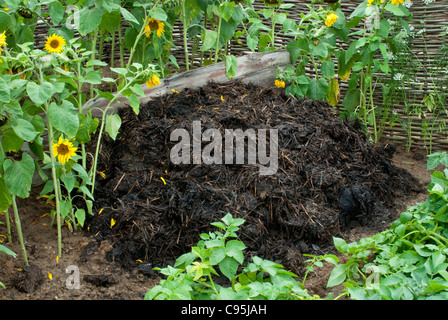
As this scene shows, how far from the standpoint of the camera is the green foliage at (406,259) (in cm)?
191

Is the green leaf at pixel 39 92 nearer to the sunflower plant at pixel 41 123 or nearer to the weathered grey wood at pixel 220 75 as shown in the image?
the sunflower plant at pixel 41 123

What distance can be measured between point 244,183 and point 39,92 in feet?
4.25

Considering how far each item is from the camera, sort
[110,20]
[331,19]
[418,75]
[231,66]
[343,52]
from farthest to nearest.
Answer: [418,75], [343,52], [331,19], [231,66], [110,20]

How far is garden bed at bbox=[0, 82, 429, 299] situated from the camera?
266 centimetres

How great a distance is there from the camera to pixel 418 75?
4395 millimetres

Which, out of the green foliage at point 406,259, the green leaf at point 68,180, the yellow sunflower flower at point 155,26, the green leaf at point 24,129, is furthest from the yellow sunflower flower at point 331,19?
the green leaf at point 24,129

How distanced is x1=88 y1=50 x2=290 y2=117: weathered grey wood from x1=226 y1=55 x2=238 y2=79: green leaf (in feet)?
0.33

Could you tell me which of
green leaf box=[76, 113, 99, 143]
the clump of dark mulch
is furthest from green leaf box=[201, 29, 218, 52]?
the clump of dark mulch

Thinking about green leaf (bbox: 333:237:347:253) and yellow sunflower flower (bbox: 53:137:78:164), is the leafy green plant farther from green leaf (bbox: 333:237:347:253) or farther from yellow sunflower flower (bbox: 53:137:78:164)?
yellow sunflower flower (bbox: 53:137:78:164)

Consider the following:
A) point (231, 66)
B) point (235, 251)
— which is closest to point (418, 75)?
point (231, 66)

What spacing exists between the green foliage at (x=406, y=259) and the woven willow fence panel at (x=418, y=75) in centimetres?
183

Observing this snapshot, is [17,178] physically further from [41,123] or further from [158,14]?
[158,14]
